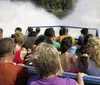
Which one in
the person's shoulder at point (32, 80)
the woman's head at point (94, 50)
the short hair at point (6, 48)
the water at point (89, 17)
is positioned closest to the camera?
the person's shoulder at point (32, 80)

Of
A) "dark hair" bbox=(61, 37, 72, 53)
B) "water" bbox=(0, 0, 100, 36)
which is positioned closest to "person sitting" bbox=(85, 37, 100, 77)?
"dark hair" bbox=(61, 37, 72, 53)

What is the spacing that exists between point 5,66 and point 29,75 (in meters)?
0.28

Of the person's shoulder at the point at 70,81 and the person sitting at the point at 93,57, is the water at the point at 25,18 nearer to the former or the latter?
the person sitting at the point at 93,57

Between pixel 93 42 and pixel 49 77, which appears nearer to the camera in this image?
pixel 49 77

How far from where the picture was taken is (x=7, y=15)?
3036 cm

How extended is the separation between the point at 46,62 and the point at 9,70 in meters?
0.60

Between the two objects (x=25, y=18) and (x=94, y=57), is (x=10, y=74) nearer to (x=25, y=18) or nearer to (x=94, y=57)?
(x=94, y=57)

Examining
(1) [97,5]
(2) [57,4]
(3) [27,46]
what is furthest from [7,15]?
(2) [57,4]

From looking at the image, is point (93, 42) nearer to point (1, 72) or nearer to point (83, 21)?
point (1, 72)

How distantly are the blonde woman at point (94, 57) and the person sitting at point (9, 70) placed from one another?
2.70ft

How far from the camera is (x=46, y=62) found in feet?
10.8

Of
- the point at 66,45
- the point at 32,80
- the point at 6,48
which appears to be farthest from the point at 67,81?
the point at 66,45

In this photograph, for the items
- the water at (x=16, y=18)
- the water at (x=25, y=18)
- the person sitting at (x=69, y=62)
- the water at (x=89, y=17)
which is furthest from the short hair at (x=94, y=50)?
the water at (x=89, y=17)

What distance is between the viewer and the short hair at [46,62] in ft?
10.8
